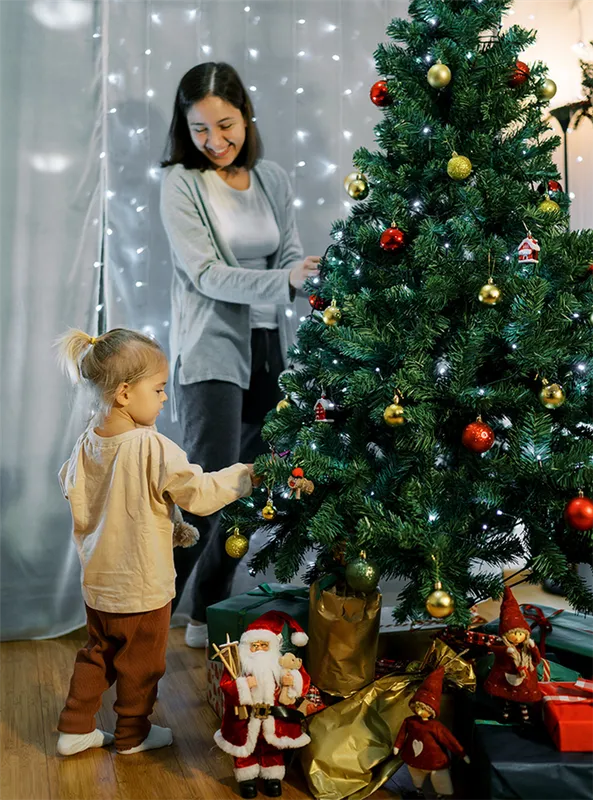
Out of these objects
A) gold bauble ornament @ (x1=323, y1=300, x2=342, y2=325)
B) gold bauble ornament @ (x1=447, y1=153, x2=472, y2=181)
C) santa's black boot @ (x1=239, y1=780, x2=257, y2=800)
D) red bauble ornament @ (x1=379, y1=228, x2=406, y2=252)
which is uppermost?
gold bauble ornament @ (x1=447, y1=153, x2=472, y2=181)

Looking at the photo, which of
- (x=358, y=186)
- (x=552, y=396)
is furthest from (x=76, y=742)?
(x=358, y=186)

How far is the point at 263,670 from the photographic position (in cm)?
177

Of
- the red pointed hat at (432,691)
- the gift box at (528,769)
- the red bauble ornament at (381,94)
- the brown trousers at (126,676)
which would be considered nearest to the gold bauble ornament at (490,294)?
the red bauble ornament at (381,94)

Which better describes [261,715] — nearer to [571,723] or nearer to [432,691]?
[432,691]

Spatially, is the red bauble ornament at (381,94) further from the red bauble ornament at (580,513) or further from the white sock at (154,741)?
the white sock at (154,741)

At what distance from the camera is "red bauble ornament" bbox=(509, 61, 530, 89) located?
1.94 m

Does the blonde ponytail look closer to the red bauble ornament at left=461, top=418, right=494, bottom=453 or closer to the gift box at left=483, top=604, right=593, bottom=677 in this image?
the red bauble ornament at left=461, top=418, right=494, bottom=453

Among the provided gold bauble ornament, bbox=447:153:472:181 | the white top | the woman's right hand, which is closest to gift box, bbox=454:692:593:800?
gold bauble ornament, bbox=447:153:472:181

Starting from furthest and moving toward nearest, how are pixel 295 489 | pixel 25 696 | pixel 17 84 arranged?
1. pixel 17 84
2. pixel 25 696
3. pixel 295 489

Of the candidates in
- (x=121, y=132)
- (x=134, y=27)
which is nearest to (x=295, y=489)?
(x=121, y=132)

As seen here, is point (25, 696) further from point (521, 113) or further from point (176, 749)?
point (521, 113)

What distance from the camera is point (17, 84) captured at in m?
2.68

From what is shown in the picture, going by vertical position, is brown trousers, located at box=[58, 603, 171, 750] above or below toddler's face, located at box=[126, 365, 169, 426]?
below

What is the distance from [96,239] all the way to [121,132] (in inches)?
14.1
